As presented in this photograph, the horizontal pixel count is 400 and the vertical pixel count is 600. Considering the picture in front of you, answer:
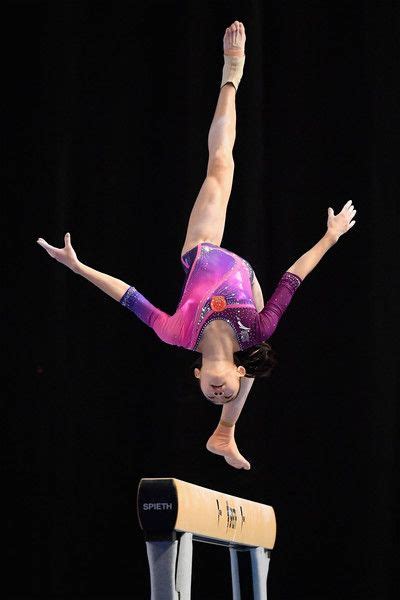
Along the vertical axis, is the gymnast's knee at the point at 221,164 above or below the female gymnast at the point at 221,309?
above

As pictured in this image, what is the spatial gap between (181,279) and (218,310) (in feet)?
5.46

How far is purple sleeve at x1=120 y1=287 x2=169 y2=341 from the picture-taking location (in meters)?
4.27

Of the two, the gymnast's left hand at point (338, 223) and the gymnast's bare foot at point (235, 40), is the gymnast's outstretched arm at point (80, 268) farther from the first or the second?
the gymnast's bare foot at point (235, 40)

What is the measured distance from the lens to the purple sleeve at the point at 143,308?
427 centimetres

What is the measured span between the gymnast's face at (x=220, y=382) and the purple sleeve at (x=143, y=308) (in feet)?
0.93

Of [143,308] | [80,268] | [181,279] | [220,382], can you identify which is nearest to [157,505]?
[220,382]

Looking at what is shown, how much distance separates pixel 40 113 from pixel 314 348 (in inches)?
87.8

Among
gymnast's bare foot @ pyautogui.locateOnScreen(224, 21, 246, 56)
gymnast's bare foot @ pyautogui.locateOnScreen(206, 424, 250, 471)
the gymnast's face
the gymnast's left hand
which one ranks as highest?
gymnast's bare foot @ pyautogui.locateOnScreen(224, 21, 246, 56)

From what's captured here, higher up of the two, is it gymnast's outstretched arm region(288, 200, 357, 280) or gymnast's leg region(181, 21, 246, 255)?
gymnast's leg region(181, 21, 246, 255)

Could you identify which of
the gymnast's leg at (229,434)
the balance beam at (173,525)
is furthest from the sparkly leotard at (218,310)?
the balance beam at (173,525)

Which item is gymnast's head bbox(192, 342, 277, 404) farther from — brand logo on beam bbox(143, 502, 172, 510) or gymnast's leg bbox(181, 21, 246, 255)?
brand logo on beam bbox(143, 502, 172, 510)

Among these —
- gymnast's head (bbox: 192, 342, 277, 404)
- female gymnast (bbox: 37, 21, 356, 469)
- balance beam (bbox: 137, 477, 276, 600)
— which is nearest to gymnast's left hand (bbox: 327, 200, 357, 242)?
female gymnast (bbox: 37, 21, 356, 469)

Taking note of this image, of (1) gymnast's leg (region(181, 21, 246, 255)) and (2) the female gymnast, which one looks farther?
(1) gymnast's leg (region(181, 21, 246, 255))

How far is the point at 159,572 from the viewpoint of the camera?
11.2 ft
